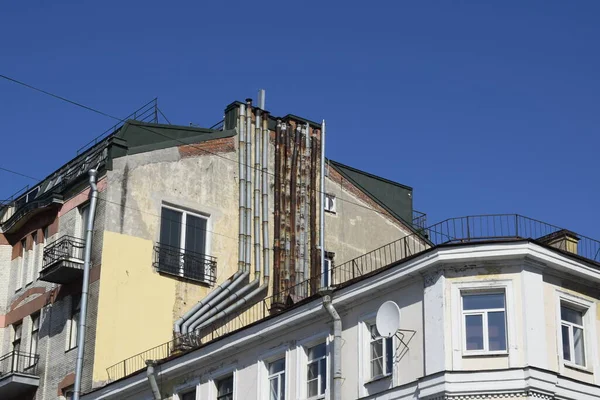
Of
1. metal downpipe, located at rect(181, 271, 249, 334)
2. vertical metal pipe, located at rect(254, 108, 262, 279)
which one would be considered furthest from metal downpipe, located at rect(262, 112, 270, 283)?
metal downpipe, located at rect(181, 271, 249, 334)

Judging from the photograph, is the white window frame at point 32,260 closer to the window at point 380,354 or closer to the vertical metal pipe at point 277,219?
the vertical metal pipe at point 277,219

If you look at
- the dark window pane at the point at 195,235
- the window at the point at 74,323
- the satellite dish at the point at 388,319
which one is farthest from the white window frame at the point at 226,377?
the dark window pane at the point at 195,235

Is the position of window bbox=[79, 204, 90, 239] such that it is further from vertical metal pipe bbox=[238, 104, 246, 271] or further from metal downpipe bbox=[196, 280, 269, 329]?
vertical metal pipe bbox=[238, 104, 246, 271]

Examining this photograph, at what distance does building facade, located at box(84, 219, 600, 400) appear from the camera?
2570 cm

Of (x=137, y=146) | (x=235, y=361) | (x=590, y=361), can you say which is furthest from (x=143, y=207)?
(x=590, y=361)

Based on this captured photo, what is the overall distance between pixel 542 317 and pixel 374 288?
399 centimetres

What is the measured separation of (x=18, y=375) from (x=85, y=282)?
4.58 m

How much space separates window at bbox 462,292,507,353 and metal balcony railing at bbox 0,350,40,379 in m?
18.3

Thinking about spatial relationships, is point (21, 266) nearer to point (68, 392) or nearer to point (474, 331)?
point (68, 392)

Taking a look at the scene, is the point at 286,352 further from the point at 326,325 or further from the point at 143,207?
the point at 143,207

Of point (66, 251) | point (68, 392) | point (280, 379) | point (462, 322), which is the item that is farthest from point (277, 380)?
point (66, 251)

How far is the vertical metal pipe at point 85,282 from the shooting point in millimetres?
36219

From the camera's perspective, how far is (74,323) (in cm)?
3838

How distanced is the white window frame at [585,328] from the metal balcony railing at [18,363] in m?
19.6
